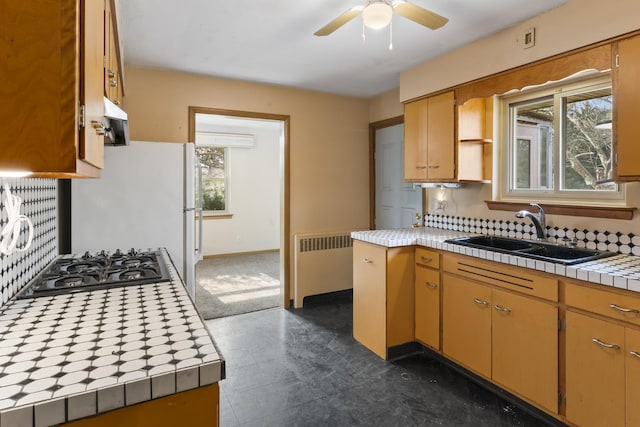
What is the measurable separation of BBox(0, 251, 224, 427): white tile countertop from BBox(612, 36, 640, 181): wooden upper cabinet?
214 centimetres

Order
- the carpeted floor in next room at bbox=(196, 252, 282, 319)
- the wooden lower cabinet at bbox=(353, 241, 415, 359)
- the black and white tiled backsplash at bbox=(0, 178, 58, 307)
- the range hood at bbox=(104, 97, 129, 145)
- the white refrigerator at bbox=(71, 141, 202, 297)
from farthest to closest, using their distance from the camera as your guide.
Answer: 1. the carpeted floor in next room at bbox=(196, 252, 282, 319)
2. the wooden lower cabinet at bbox=(353, 241, 415, 359)
3. the white refrigerator at bbox=(71, 141, 202, 297)
4. the black and white tiled backsplash at bbox=(0, 178, 58, 307)
5. the range hood at bbox=(104, 97, 129, 145)

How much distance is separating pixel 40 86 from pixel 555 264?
83.5 inches

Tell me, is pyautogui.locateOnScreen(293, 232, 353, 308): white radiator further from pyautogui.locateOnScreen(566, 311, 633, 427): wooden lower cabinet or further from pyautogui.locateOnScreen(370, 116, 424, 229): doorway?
pyautogui.locateOnScreen(566, 311, 633, 427): wooden lower cabinet

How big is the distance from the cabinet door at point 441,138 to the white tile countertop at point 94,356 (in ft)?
7.37

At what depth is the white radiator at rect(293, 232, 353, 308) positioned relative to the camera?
3.97 m

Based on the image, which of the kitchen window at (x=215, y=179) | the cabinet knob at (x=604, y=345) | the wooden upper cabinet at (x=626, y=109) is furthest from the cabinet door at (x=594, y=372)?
the kitchen window at (x=215, y=179)

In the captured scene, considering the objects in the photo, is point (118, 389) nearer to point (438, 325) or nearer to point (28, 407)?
point (28, 407)

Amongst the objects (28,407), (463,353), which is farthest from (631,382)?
(28,407)

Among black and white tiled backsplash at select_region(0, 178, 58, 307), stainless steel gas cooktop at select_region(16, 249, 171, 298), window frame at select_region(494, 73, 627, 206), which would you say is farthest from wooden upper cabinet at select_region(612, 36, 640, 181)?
black and white tiled backsplash at select_region(0, 178, 58, 307)

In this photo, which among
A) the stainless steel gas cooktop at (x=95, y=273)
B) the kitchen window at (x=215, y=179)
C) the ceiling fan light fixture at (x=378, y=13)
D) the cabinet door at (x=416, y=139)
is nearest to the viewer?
the stainless steel gas cooktop at (x=95, y=273)

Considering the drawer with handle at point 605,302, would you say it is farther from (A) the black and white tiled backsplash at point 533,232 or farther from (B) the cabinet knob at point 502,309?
(A) the black and white tiled backsplash at point 533,232

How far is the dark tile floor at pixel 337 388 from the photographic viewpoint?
79.5 inches

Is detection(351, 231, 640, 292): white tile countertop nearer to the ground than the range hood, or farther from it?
nearer to the ground

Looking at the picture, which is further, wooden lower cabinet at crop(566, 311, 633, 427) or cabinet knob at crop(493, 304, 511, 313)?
cabinet knob at crop(493, 304, 511, 313)
